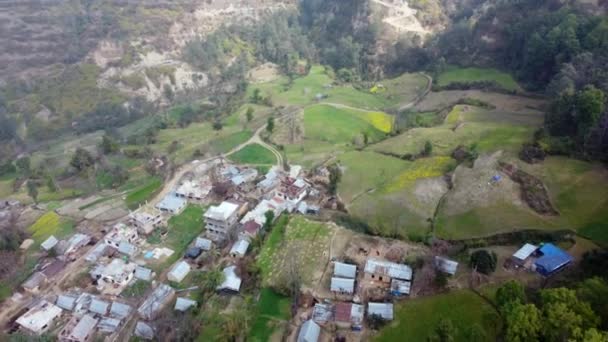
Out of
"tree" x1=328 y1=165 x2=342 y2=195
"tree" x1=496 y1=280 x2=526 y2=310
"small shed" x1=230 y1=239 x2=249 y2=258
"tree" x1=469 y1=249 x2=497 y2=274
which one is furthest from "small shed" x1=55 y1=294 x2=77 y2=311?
"tree" x1=496 y1=280 x2=526 y2=310

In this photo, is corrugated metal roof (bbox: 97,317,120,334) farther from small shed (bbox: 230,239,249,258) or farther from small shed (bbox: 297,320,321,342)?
small shed (bbox: 297,320,321,342)

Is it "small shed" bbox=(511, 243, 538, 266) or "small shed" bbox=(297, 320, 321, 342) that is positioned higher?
"small shed" bbox=(511, 243, 538, 266)

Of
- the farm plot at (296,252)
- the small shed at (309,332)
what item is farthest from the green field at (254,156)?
the small shed at (309,332)

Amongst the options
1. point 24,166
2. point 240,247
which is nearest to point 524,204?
point 240,247

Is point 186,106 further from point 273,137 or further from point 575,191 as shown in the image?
point 575,191

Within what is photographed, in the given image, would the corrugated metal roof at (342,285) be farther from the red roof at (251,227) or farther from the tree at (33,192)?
the tree at (33,192)

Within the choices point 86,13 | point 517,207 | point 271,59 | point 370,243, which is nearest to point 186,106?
point 271,59
